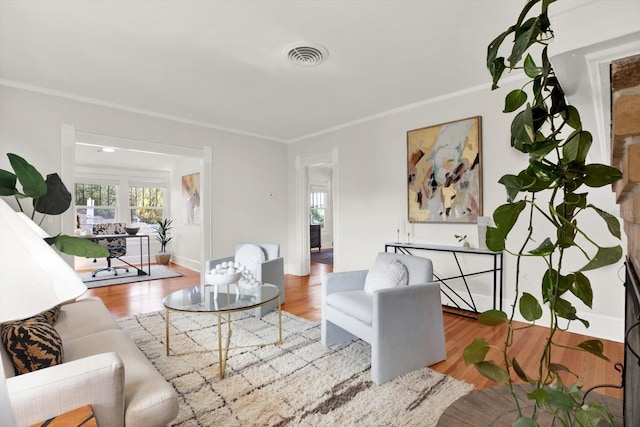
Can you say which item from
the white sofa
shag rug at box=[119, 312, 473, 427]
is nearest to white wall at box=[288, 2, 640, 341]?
shag rug at box=[119, 312, 473, 427]

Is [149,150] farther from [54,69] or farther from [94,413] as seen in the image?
[94,413]

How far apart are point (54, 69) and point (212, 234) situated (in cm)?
262

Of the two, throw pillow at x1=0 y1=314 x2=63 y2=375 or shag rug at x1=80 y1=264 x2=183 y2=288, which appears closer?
throw pillow at x1=0 y1=314 x2=63 y2=375

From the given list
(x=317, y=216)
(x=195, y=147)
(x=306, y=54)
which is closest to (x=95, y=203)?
(x=195, y=147)

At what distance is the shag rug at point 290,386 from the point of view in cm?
176

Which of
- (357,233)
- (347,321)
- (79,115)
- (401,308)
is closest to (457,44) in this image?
(401,308)

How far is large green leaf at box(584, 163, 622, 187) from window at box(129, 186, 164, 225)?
333 inches

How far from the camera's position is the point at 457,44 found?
2.54 metres

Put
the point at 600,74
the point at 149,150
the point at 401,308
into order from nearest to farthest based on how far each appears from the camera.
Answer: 1. the point at 600,74
2. the point at 401,308
3. the point at 149,150

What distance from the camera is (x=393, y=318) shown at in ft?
6.84

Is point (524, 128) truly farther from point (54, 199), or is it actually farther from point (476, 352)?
point (54, 199)

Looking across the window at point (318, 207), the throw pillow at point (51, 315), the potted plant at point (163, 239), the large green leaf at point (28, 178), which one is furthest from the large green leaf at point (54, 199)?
the window at point (318, 207)

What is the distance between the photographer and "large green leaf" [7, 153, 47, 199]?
79 centimetres

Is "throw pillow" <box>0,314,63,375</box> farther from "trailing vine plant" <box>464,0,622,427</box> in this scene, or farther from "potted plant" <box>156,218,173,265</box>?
"potted plant" <box>156,218,173,265</box>
